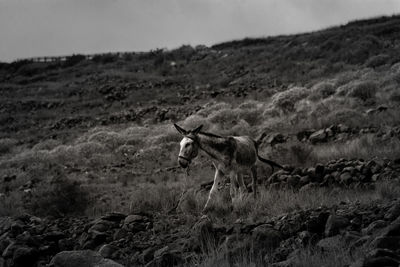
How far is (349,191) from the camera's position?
8.76m

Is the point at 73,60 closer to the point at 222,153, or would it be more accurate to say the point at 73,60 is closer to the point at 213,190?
the point at 222,153

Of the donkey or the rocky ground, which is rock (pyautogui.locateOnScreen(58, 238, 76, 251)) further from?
the donkey

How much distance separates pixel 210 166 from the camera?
15.0m

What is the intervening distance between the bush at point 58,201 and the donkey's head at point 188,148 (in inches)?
140

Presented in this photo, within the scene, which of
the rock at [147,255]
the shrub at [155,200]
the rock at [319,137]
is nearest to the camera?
the rock at [147,255]

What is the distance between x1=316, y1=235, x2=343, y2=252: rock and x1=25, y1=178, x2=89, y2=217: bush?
23.7ft

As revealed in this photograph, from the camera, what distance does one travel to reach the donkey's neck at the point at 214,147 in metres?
9.70

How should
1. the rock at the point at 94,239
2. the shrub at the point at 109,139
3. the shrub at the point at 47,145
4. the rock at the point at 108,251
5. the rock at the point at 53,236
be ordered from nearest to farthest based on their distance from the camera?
the rock at the point at 108,251 → the rock at the point at 94,239 → the rock at the point at 53,236 → the shrub at the point at 109,139 → the shrub at the point at 47,145

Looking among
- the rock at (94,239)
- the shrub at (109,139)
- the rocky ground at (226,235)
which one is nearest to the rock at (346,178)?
the rocky ground at (226,235)

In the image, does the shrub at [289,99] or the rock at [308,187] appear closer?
the rock at [308,187]

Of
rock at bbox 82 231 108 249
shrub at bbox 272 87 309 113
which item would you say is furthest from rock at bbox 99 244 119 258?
shrub at bbox 272 87 309 113

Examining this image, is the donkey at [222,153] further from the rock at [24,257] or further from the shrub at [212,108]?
the shrub at [212,108]

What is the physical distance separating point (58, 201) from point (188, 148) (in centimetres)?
442

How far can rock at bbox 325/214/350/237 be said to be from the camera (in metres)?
5.95
